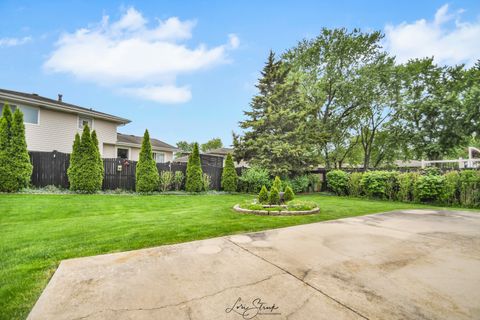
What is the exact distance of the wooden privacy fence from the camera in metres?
10.3

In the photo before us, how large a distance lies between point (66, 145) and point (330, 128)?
66.0 ft

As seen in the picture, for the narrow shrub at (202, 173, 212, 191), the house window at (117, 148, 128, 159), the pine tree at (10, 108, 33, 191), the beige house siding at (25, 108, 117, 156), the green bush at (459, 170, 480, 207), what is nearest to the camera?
the green bush at (459, 170, 480, 207)

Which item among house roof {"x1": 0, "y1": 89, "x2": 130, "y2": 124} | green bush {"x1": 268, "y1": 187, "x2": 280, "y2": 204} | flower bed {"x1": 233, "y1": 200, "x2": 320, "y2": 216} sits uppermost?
house roof {"x1": 0, "y1": 89, "x2": 130, "y2": 124}

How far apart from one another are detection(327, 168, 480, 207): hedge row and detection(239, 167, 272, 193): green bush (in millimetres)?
4148

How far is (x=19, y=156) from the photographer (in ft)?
30.7

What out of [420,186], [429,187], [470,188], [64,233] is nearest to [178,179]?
[64,233]

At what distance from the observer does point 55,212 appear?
20.4ft

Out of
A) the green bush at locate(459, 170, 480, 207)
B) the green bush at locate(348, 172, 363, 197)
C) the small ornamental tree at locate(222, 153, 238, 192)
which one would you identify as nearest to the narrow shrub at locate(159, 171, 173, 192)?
the small ornamental tree at locate(222, 153, 238, 192)

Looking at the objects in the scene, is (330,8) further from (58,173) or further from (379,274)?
(58,173)

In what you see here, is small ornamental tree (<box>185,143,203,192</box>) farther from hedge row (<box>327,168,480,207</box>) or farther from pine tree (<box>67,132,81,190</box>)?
hedge row (<box>327,168,480,207</box>)

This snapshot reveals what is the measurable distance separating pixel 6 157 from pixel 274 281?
11.6 metres

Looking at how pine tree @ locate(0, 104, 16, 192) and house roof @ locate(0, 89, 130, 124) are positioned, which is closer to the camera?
pine tree @ locate(0, 104, 16, 192)

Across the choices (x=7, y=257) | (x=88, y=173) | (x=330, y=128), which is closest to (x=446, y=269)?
(x=7, y=257)

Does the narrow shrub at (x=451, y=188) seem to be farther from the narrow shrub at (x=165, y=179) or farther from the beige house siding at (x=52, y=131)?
the beige house siding at (x=52, y=131)
